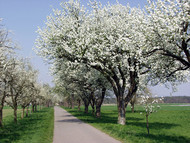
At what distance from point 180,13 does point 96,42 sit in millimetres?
10859

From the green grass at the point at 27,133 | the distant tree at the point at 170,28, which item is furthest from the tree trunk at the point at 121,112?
the distant tree at the point at 170,28

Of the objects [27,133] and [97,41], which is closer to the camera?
[27,133]

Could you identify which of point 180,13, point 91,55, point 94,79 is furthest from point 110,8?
point 180,13

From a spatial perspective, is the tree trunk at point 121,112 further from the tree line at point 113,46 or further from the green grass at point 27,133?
the green grass at point 27,133

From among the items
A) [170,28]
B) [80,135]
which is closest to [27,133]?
[80,135]

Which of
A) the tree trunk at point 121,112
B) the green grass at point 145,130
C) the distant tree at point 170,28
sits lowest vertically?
the green grass at point 145,130

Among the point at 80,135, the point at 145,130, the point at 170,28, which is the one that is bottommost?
the point at 145,130

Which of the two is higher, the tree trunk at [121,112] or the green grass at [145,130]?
the tree trunk at [121,112]

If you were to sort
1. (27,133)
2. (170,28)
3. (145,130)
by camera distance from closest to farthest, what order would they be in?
(170,28)
(27,133)
(145,130)

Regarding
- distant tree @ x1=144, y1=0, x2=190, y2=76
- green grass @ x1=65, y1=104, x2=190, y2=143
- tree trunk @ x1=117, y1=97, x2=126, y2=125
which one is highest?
distant tree @ x1=144, y1=0, x2=190, y2=76

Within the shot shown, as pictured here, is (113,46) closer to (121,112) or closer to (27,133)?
(121,112)

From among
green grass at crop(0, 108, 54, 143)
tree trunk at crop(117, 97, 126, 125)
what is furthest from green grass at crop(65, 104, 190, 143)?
green grass at crop(0, 108, 54, 143)

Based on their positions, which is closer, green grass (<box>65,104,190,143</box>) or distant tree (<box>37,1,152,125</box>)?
green grass (<box>65,104,190,143</box>)

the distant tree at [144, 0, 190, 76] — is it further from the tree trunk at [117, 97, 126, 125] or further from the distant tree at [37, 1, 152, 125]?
the tree trunk at [117, 97, 126, 125]
